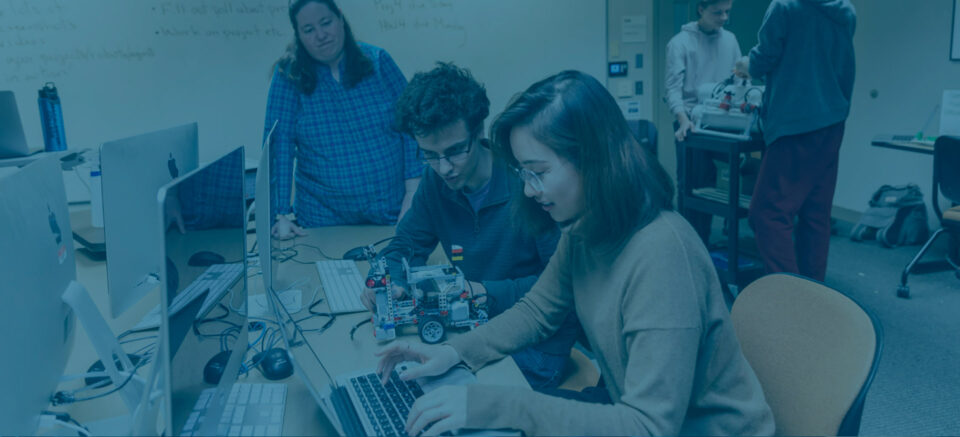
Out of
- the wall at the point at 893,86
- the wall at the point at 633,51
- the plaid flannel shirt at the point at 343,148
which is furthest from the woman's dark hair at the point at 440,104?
the wall at the point at 893,86

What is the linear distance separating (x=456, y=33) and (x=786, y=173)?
2.05 metres

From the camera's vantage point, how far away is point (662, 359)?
888 millimetres

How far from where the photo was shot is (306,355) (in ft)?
4.20

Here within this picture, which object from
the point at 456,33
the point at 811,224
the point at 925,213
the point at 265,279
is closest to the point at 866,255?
the point at 925,213

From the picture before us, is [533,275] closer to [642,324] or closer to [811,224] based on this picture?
[642,324]

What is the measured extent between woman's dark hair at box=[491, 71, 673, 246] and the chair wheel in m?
2.64

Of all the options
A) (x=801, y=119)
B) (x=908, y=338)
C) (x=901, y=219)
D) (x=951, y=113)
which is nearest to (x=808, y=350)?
(x=801, y=119)

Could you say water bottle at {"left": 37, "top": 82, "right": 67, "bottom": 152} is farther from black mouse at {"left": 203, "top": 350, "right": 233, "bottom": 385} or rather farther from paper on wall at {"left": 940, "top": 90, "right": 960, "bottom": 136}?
paper on wall at {"left": 940, "top": 90, "right": 960, "bottom": 136}

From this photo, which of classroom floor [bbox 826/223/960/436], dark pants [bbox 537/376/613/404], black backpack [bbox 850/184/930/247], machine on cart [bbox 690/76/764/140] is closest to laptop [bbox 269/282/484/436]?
dark pants [bbox 537/376/613/404]

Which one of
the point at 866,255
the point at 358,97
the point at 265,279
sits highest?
the point at 358,97

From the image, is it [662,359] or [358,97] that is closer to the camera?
[662,359]

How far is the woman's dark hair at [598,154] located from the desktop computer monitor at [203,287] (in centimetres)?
52

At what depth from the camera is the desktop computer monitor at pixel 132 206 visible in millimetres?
1107

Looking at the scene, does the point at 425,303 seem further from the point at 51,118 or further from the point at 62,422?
the point at 51,118
